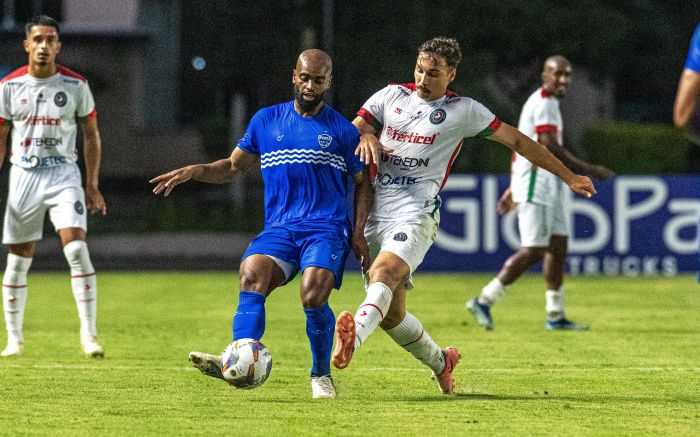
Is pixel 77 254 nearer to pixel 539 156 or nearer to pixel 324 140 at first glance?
pixel 324 140

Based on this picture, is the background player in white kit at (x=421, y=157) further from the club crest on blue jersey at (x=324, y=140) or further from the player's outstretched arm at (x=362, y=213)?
the club crest on blue jersey at (x=324, y=140)

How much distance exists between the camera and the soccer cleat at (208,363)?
7.19 meters

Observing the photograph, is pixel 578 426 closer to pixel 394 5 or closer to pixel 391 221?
pixel 391 221

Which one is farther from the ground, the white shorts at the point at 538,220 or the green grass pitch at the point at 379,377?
the white shorts at the point at 538,220

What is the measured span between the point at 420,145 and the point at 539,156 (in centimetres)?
69

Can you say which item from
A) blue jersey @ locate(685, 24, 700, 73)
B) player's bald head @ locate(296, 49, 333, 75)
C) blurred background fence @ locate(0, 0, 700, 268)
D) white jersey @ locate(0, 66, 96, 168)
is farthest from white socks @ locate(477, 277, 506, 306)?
blurred background fence @ locate(0, 0, 700, 268)

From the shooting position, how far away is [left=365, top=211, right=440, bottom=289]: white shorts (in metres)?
7.67

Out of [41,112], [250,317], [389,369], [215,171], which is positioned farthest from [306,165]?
[41,112]

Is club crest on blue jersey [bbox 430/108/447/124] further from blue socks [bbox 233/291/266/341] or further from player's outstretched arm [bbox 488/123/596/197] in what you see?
blue socks [bbox 233/291/266/341]

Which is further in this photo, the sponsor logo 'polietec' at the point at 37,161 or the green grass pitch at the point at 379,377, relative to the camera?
the sponsor logo 'polietec' at the point at 37,161

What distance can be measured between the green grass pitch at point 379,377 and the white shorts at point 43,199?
0.97 meters

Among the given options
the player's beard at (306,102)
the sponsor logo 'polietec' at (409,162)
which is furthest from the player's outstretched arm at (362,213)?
the player's beard at (306,102)

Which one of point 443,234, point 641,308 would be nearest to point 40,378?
point 641,308

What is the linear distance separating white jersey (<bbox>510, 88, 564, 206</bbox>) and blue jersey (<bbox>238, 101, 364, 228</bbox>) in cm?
426
